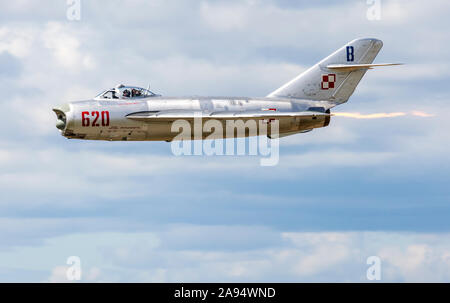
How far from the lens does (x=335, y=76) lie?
6700cm

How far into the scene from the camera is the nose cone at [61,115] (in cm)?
5991

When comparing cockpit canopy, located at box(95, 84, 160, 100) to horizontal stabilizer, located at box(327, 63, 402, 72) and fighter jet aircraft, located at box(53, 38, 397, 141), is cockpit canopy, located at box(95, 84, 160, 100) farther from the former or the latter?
horizontal stabilizer, located at box(327, 63, 402, 72)

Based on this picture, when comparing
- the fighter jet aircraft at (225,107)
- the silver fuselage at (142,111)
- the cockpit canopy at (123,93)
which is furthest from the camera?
the cockpit canopy at (123,93)

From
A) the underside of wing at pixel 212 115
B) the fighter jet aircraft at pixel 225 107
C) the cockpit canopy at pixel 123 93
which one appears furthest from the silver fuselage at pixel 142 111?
the cockpit canopy at pixel 123 93

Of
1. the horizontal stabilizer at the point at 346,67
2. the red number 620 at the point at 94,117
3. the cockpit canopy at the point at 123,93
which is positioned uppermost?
the horizontal stabilizer at the point at 346,67

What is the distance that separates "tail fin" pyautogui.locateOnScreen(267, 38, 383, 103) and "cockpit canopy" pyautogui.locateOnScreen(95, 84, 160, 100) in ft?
31.0

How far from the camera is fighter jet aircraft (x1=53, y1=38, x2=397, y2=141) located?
60281mm

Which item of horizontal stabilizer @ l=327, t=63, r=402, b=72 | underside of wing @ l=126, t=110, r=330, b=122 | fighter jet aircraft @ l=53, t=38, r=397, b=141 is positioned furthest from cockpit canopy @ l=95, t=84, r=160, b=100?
horizontal stabilizer @ l=327, t=63, r=402, b=72

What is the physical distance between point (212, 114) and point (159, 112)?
3.40m

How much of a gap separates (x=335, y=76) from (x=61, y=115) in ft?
61.9

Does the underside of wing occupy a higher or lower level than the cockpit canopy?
lower

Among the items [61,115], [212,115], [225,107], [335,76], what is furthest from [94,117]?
[335,76]

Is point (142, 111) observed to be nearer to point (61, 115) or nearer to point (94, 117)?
point (94, 117)

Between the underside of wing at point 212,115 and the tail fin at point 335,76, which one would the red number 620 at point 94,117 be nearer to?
the underside of wing at point 212,115
